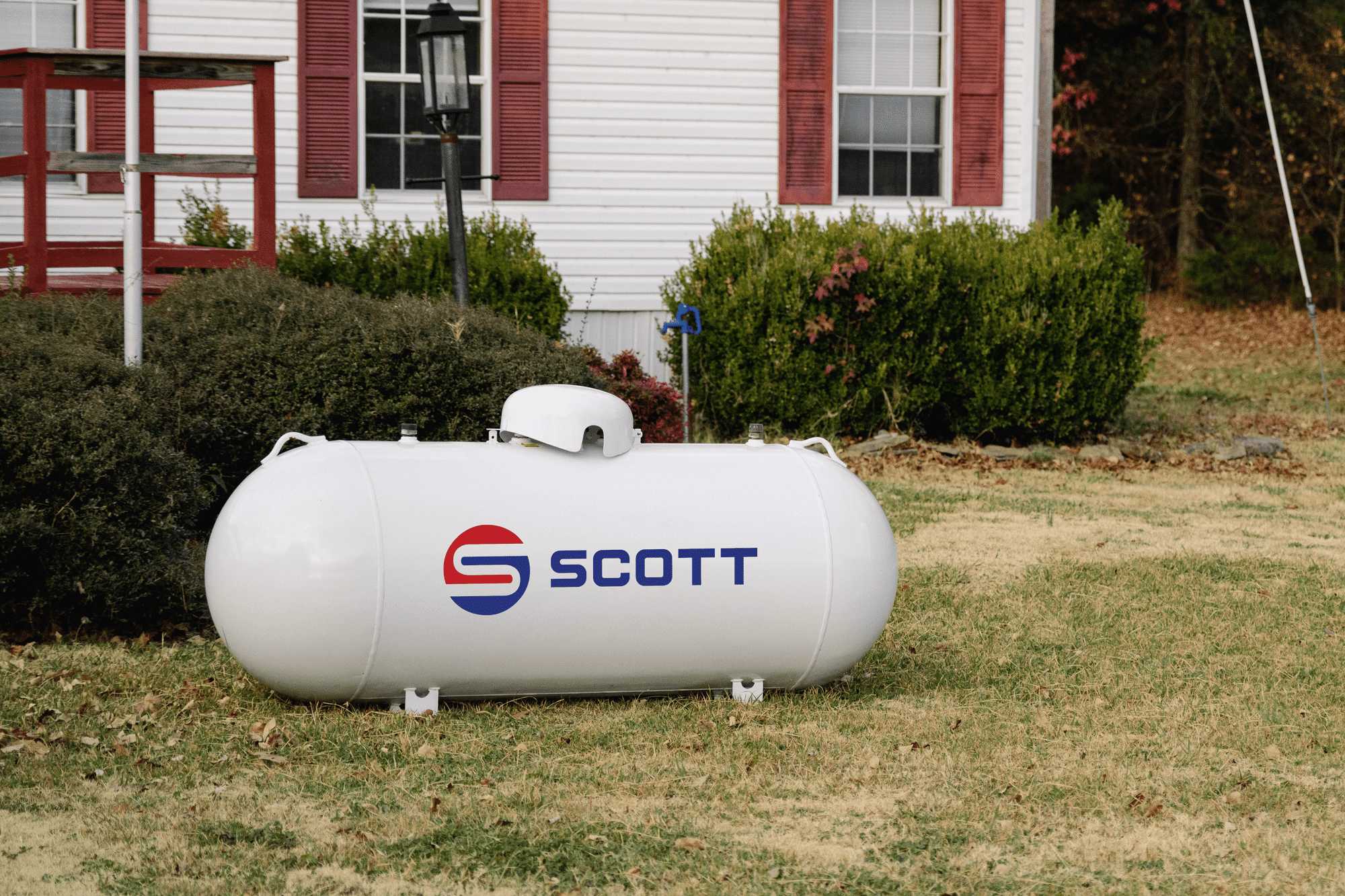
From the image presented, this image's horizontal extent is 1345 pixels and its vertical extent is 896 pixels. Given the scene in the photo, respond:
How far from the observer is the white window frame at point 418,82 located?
36.0ft

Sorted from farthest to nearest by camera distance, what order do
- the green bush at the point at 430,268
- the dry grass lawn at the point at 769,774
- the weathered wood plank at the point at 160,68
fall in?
the green bush at the point at 430,268 → the weathered wood plank at the point at 160,68 → the dry grass lawn at the point at 769,774

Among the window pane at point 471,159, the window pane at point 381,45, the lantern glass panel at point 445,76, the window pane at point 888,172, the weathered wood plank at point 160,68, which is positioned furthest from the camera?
the window pane at point 888,172

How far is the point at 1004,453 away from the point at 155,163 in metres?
6.45

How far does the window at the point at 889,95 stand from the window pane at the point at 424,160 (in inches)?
128

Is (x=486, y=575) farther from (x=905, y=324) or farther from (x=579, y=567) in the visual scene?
(x=905, y=324)

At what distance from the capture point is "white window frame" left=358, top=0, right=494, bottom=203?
10961 millimetres

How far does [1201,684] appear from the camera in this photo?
16.9 feet

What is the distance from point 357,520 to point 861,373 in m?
6.86

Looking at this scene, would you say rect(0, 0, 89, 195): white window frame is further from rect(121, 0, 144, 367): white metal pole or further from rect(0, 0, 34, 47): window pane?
rect(121, 0, 144, 367): white metal pole

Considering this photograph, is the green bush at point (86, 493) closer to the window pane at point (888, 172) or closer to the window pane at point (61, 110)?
the window pane at point (61, 110)

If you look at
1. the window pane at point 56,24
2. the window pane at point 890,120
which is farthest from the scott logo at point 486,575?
the window pane at point 890,120

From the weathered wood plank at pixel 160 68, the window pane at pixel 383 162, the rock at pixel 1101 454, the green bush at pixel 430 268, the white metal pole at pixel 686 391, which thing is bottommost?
the rock at pixel 1101 454

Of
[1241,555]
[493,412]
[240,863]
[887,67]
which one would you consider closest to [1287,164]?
[887,67]

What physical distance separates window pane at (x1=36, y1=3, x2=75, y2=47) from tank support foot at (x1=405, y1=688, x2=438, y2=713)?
25.5 feet
